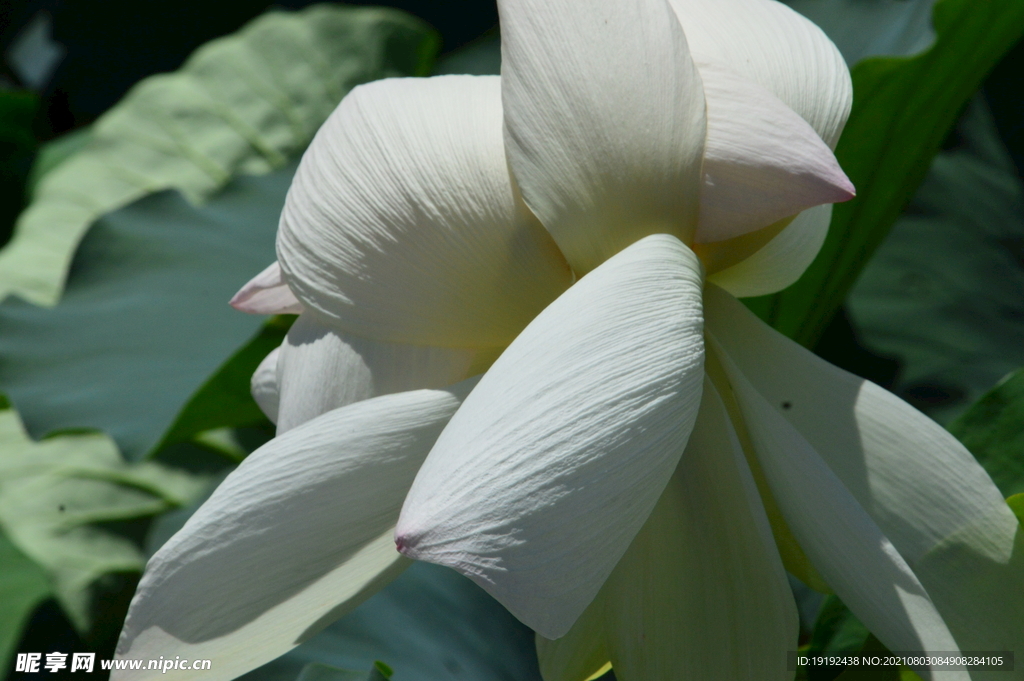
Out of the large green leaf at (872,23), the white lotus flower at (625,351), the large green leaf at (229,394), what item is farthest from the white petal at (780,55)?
the large green leaf at (229,394)

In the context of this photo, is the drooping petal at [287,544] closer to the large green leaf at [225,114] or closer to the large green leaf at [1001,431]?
the large green leaf at [1001,431]

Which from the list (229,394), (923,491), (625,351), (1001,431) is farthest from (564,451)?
(229,394)

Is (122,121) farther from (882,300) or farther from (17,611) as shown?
(882,300)

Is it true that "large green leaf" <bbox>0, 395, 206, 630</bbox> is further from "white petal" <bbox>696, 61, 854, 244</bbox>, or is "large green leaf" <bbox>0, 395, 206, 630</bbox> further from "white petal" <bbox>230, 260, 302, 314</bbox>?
"white petal" <bbox>696, 61, 854, 244</bbox>

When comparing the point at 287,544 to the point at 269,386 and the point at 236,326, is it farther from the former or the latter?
the point at 236,326

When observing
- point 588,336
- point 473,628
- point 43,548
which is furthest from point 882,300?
point 43,548

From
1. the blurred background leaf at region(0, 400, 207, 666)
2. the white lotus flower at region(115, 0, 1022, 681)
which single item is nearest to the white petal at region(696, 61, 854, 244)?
the white lotus flower at region(115, 0, 1022, 681)
